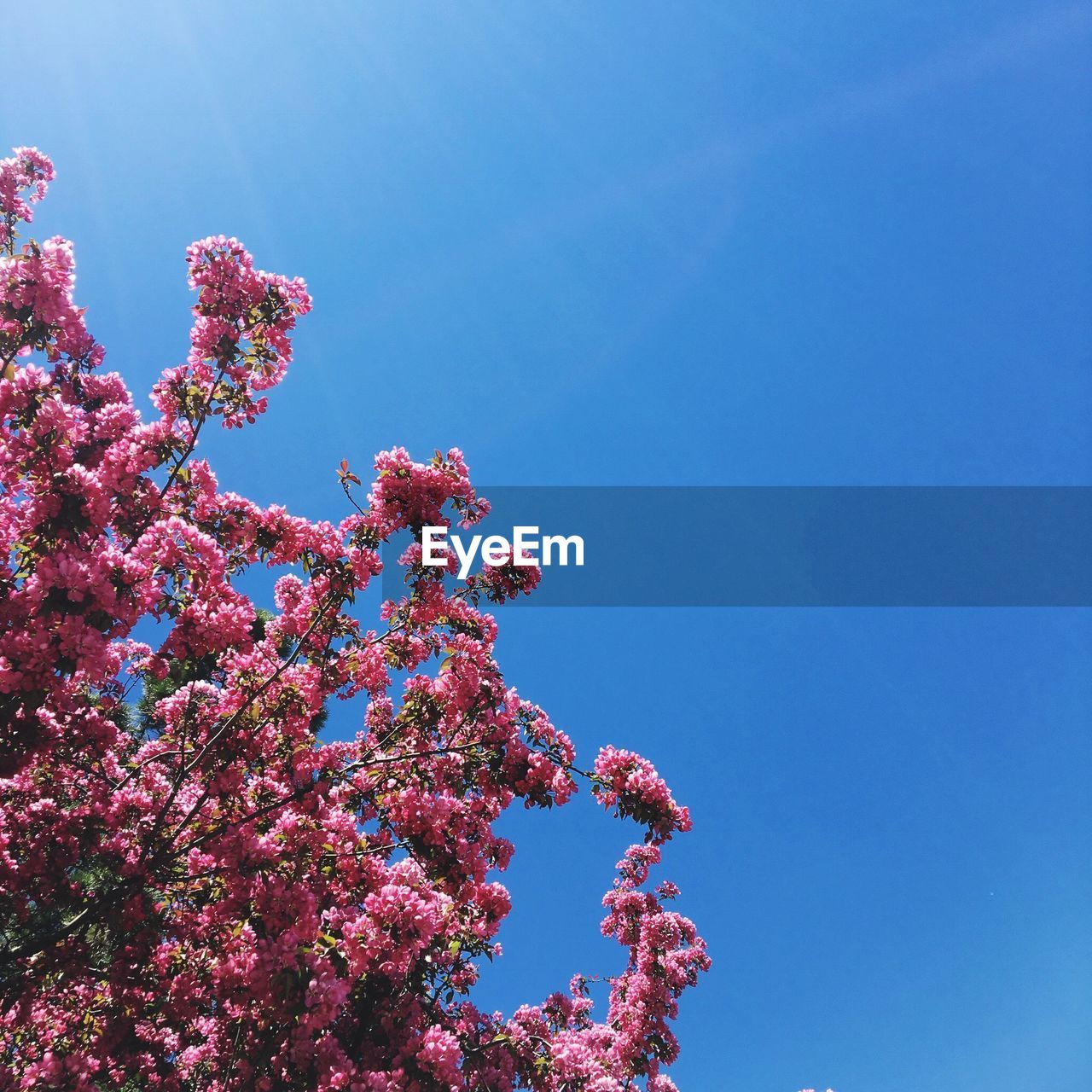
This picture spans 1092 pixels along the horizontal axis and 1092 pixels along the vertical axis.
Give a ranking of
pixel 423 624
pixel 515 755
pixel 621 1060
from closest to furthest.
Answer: pixel 515 755 < pixel 423 624 < pixel 621 1060

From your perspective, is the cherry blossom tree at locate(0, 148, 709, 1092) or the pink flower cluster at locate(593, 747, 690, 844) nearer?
the cherry blossom tree at locate(0, 148, 709, 1092)

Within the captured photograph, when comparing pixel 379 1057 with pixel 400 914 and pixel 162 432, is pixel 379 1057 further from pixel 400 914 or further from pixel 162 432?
pixel 162 432

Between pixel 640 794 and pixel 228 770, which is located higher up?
pixel 640 794

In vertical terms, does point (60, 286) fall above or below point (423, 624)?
above

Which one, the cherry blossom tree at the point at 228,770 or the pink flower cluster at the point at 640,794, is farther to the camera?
the pink flower cluster at the point at 640,794

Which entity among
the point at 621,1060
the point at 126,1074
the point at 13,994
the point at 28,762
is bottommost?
the point at 126,1074

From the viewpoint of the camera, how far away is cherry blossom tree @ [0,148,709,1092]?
5.08 metres

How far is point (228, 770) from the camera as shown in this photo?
240 inches

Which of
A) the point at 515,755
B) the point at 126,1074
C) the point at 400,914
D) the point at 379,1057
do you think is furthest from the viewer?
the point at 515,755

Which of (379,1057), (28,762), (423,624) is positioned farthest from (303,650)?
(379,1057)

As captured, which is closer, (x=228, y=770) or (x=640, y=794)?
(x=228, y=770)

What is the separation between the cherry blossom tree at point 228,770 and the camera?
508cm

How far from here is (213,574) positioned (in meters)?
5.74

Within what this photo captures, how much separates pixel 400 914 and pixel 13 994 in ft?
10.7
